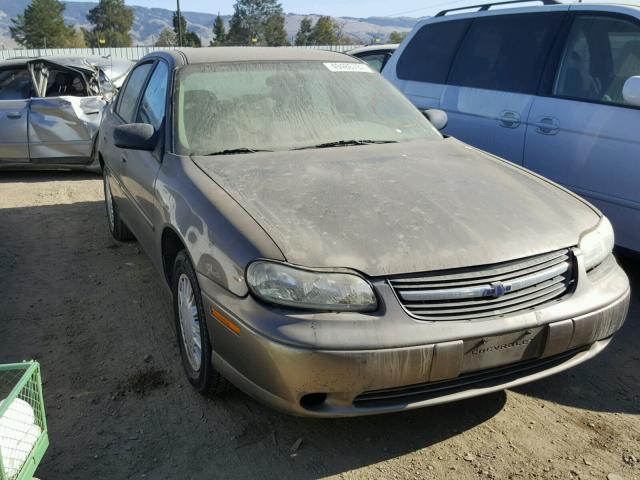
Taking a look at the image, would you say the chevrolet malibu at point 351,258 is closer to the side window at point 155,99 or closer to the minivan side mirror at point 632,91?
the side window at point 155,99

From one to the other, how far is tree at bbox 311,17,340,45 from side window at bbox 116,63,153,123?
83.7 m

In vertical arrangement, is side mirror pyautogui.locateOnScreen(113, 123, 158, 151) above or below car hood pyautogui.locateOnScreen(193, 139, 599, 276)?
above

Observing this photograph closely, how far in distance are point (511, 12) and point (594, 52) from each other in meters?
0.91

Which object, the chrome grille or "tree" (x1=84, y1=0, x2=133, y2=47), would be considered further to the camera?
"tree" (x1=84, y1=0, x2=133, y2=47)

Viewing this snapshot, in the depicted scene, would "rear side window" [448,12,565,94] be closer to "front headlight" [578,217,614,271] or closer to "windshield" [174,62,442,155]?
"windshield" [174,62,442,155]

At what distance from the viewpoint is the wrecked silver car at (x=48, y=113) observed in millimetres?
7867

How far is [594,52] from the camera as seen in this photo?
4.44 meters

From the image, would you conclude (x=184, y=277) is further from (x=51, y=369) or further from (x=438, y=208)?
(x=438, y=208)

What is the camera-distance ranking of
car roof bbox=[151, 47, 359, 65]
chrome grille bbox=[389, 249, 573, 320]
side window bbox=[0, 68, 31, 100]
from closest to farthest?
1. chrome grille bbox=[389, 249, 573, 320]
2. car roof bbox=[151, 47, 359, 65]
3. side window bbox=[0, 68, 31, 100]

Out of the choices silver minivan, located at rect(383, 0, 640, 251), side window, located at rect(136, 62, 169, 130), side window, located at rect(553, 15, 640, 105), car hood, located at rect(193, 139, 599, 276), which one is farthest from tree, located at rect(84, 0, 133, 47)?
car hood, located at rect(193, 139, 599, 276)

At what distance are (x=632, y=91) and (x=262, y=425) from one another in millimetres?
2962

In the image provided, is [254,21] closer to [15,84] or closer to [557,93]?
[15,84]

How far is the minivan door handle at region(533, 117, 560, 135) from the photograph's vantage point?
14.5 ft

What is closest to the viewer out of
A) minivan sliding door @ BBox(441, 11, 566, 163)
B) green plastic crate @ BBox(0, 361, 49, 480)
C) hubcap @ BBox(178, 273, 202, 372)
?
green plastic crate @ BBox(0, 361, 49, 480)
